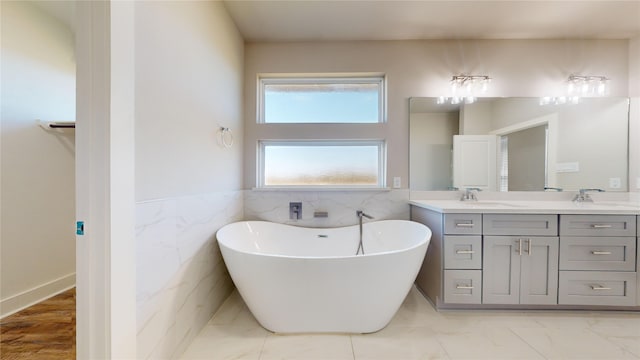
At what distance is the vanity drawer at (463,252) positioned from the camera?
1.75 metres

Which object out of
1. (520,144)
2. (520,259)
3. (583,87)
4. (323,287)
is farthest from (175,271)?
(583,87)

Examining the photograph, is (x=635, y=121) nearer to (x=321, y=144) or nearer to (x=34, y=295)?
(x=321, y=144)

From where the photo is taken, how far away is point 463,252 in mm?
1755

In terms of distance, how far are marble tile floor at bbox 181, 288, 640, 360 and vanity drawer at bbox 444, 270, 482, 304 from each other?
11cm

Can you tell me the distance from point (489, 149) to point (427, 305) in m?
1.57

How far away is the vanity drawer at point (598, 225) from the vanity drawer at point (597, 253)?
36 millimetres

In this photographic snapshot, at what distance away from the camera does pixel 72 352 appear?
135cm

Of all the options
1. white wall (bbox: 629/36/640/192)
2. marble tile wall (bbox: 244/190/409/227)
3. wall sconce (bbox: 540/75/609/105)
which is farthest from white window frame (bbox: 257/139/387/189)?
white wall (bbox: 629/36/640/192)

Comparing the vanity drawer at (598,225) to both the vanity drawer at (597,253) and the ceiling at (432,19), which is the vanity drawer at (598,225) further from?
the ceiling at (432,19)

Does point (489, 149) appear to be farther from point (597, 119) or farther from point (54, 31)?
point (54, 31)

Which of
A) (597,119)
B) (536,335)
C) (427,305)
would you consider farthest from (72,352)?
(597,119)

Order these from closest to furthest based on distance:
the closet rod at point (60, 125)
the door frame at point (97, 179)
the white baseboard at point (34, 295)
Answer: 1. the door frame at point (97, 179)
2. the white baseboard at point (34, 295)
3. the closet rod at point (60, 125)

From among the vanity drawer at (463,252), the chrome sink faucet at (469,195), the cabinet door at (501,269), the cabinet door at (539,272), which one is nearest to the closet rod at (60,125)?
the vanity drawer at (463,252)

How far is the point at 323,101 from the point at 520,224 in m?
1.98
